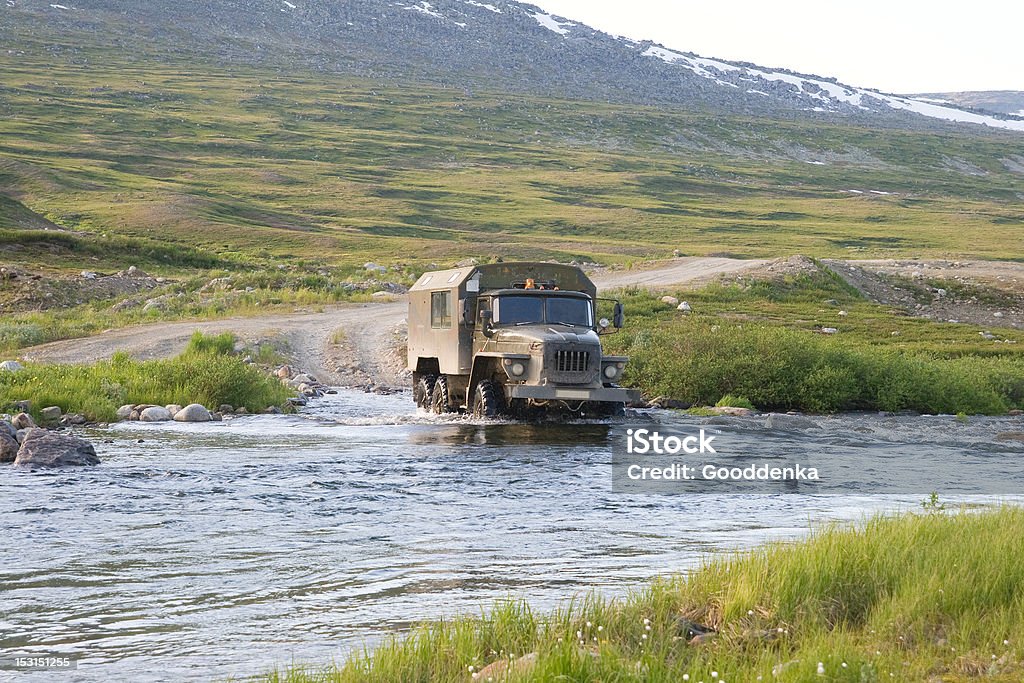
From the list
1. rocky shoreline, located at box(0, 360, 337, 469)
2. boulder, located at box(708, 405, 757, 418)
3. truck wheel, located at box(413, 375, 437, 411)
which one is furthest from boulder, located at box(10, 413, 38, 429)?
boulder, located at box(708, 405, 757, 418)

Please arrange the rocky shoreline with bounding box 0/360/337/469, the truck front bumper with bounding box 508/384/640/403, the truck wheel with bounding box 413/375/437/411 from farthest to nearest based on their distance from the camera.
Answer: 1. the truck wheel with bounding box 413/375/437/411
2. the truck front bumper with bounding box 508/384/640/403
3. the rocky shoreline with bounding box 0/360/337/469

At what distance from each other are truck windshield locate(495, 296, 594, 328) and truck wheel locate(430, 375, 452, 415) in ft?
8.47

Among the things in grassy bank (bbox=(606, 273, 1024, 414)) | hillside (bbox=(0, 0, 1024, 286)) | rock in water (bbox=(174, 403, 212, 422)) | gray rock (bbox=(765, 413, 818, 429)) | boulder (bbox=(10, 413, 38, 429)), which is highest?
hillside (bbox=(0, 0, 1024, 286))

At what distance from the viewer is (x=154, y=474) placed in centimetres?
1568

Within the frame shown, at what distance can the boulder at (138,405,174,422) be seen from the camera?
73.8 ft

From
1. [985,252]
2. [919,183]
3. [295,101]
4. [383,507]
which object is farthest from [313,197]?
[383,507]

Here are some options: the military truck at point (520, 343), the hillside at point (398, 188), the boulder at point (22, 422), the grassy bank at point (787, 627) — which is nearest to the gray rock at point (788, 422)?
the military truck at point (520, 343)

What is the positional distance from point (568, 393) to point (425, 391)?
5381 millimetres

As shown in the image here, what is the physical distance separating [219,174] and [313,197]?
15.3m

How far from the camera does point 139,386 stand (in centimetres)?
2452

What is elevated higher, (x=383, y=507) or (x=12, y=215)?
(x=12, y=215)

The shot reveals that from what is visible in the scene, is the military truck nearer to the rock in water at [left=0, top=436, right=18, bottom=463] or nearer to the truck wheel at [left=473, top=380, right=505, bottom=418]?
the truck wheel at [left=473, top=380, right=505, bottom=418]

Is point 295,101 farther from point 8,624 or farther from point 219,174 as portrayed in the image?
point 8,624

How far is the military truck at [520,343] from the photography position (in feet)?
67.9
